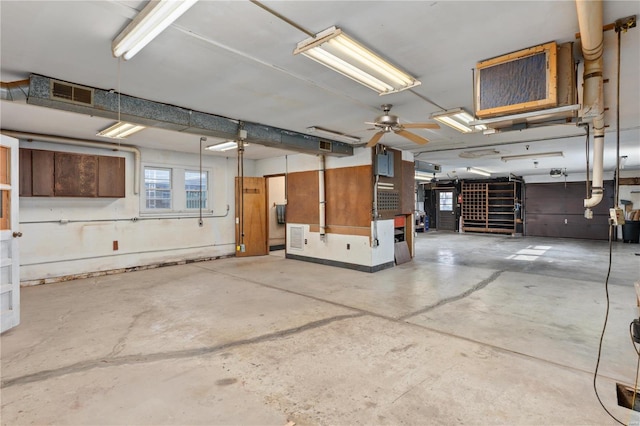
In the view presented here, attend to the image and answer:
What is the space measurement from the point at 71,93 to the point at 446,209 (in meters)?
15.2

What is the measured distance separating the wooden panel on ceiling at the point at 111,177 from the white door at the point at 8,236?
2.42m

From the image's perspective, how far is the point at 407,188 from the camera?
7438 millimetres

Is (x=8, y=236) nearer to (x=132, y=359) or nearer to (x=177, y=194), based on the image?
(x=132, y=359)

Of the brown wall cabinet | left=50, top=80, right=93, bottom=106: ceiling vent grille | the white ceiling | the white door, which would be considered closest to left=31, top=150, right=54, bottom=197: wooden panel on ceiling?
the brown wall cabinet

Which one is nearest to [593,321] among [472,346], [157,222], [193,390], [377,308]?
[472,346]

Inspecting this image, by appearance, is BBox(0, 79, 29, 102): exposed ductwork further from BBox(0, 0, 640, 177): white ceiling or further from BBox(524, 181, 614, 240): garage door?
BBox(524, 181, 614, 240): garage door

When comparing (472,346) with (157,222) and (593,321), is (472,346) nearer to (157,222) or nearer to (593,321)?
(593,321)

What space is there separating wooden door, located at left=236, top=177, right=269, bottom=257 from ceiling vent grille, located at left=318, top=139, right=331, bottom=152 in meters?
2.95

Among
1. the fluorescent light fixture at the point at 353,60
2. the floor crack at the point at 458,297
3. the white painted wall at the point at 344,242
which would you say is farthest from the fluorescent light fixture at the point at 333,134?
the floor crack at the point at 458,297

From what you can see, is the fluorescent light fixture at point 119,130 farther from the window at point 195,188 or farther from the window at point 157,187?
the window at point 195,188

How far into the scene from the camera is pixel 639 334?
1.99 metres

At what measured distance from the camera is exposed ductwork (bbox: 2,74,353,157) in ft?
9.53

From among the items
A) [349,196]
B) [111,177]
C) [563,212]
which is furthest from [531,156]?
[111,177]

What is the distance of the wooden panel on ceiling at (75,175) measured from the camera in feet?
Answer: 18.0
